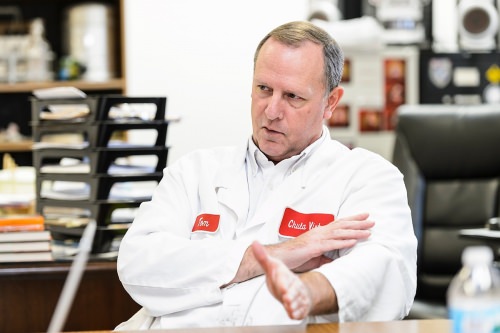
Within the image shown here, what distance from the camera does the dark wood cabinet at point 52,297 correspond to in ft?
7.23

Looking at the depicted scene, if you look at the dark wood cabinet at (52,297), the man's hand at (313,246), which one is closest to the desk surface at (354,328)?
the man's hand at (313,246)

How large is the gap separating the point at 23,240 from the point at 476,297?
1.42m

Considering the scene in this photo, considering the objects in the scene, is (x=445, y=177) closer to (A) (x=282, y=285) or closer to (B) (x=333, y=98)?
(B) (x=333, y=98)

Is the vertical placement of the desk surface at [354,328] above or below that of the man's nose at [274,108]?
below

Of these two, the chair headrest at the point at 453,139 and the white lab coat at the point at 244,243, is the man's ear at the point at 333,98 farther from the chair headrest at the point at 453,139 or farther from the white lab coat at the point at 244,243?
the chair headrest at the point at 453,139

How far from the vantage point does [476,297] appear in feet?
3.51

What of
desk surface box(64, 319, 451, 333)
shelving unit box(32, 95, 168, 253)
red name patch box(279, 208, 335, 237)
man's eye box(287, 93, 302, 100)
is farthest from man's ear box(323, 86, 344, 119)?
desk surface box(64, 319, 451, 333)

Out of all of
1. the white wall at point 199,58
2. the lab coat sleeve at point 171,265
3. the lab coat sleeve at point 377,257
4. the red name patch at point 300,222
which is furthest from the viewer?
the white wall at point 199,58

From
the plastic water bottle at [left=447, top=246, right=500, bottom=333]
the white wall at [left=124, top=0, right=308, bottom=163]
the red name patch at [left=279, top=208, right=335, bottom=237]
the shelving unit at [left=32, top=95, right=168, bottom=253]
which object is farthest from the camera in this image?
the white wall at [left=124, top=0, right=308, bottom=163]

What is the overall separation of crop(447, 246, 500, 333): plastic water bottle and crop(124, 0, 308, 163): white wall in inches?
94.1

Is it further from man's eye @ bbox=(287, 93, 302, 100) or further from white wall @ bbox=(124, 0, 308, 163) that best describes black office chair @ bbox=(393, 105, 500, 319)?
man's eye @ bbox=(287, 93, 302, 100)

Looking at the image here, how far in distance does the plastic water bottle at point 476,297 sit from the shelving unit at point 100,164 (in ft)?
4.77

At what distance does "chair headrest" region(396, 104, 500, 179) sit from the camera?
11.3ft

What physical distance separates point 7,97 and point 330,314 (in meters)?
2.57
